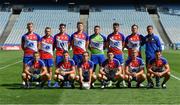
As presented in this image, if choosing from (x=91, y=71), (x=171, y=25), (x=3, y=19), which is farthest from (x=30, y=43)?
(x=3, y=19)

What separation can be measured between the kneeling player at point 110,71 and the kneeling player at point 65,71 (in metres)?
0.80

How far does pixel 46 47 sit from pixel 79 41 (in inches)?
39.4

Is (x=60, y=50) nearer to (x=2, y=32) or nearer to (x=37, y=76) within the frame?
(x=37, y=76)

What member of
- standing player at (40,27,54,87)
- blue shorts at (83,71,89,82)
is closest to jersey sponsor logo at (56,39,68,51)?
standing player at (40,27,54,87)

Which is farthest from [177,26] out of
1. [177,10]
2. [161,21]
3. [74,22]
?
[74,22]

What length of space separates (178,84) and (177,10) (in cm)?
4694

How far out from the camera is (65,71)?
1262 cm

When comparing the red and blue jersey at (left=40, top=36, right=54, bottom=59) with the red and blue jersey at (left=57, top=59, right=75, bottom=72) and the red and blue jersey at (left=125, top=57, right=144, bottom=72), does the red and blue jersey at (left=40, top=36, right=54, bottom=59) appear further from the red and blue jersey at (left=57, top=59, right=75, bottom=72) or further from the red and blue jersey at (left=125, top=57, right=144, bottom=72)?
the red and blue jersey at (left=125, top=57, right=144, bottom=72)

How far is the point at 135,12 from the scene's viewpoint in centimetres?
5772

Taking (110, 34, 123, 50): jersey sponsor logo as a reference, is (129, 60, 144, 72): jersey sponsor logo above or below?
below

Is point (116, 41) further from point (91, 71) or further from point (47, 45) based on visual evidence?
point (47, 45)

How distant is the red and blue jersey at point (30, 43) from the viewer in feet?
43.3

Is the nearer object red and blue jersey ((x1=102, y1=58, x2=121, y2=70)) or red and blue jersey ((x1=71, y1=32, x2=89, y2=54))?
red and blue jersey ((x1=102, y1=58, x2=121, y2=70))

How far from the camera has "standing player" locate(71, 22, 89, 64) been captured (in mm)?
13266
